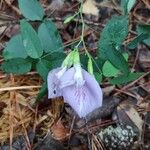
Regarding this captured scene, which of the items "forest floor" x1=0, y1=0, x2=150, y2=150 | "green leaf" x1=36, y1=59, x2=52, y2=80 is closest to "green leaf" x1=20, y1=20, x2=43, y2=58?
"green leaf" x1=36, y1=59, x2=52, y2=80

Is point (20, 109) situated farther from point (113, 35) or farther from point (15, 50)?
point (113, 35)

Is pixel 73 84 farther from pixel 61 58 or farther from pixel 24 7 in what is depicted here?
pixel 24 7

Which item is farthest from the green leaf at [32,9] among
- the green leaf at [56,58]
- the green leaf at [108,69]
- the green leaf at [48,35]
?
the green leaf at [108,69]

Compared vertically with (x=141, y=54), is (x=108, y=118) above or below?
below

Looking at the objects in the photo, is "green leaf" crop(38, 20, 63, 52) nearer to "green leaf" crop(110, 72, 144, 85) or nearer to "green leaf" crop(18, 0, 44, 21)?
"green leaf" crop(18, 0, 44, 21)

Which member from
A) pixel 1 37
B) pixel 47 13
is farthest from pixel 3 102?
pixel 47 13

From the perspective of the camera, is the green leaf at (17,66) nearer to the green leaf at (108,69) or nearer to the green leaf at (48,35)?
the green leaf at (48,35)
